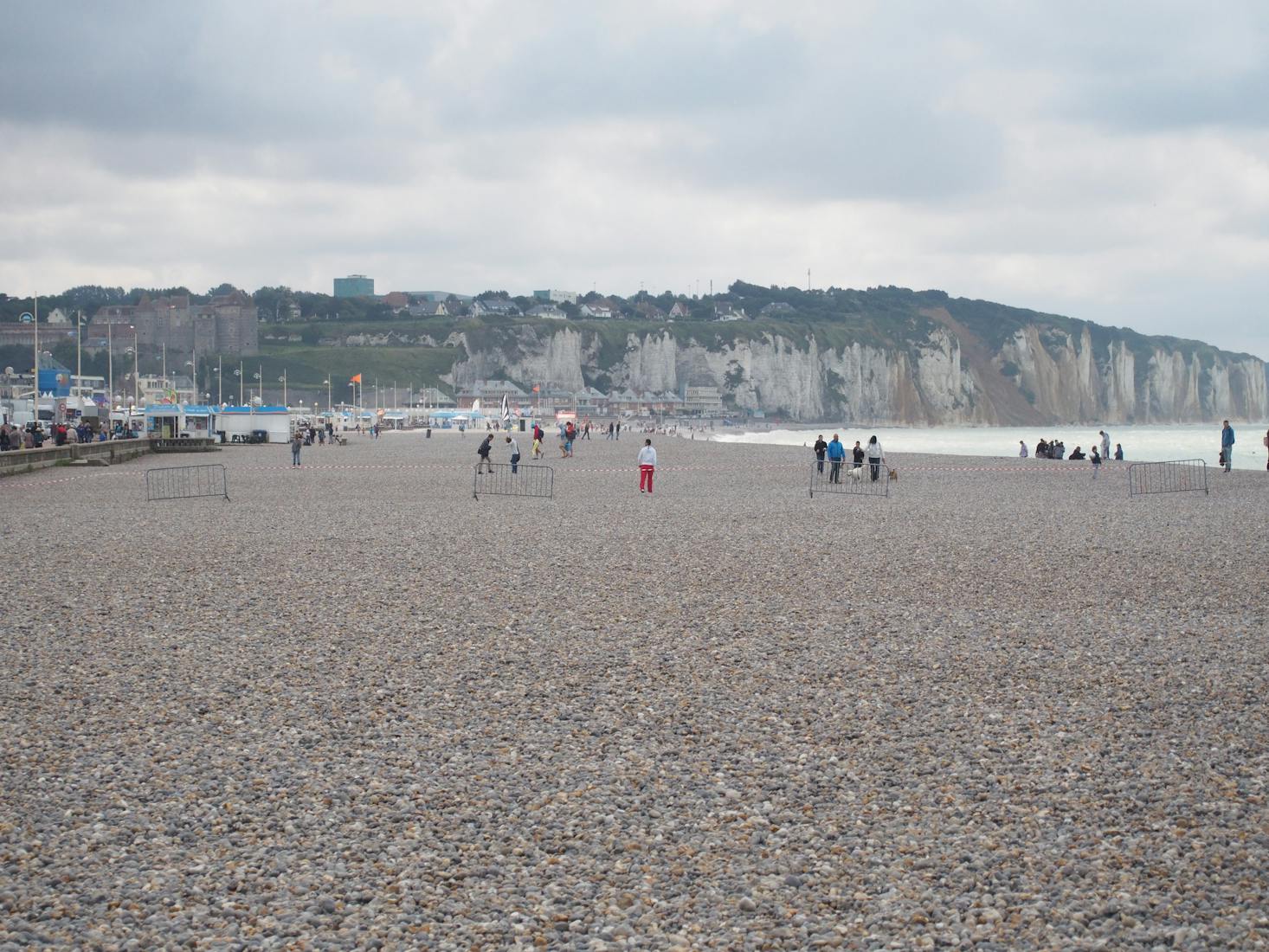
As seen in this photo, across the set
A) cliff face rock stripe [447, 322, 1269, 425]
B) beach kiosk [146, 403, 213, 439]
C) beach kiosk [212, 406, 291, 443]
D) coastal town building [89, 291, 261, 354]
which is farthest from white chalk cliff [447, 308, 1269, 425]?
beach kiosk [212, 406, 291, 443]

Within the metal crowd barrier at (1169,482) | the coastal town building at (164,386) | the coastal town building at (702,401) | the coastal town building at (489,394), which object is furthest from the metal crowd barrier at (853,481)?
the coastal town building at (702,401)

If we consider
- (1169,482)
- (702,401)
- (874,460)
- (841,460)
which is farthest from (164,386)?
(1169,482)

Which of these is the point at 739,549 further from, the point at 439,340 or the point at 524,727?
the point at 439,340

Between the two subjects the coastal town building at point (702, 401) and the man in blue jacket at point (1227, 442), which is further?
the coastal town building at point (702, 401)

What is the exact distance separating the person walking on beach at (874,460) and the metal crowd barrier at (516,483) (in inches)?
287

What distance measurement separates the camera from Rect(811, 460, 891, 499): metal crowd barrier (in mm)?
25547

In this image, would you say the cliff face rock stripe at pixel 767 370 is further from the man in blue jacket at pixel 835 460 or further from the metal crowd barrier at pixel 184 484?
the man in blue jacket at pixel 835 460

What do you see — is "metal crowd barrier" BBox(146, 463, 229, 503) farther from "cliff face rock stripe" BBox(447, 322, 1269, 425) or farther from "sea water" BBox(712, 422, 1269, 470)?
"cliff face rock stripe" BBox(447, 322, 1269, 425)

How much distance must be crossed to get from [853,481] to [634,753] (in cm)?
2202

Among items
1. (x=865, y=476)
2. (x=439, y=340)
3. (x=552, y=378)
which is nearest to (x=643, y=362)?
(x=552, y=378)

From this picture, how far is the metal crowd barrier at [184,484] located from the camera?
24.1 metres

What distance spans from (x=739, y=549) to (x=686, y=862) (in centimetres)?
1017

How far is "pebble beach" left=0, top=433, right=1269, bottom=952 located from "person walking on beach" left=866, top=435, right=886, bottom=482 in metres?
13.6

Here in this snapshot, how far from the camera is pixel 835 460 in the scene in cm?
2786
